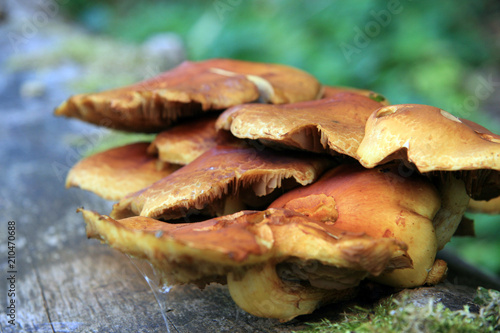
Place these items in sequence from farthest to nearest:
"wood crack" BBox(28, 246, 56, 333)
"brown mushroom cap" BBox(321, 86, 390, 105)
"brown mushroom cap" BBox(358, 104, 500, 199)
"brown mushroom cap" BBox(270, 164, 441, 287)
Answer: "brown mushroom cap" BBox(321, 86, 390, 105)
"wood crack" BBox(28, 246, 56, 333)
"brown mushroom cap" BBox(270, 164, 441, 287)
"brown mushroom cap" BBox(358, 104, 500, 199)

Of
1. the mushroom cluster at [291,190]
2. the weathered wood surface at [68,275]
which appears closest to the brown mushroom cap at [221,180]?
the mushroom cluster at [291,190]

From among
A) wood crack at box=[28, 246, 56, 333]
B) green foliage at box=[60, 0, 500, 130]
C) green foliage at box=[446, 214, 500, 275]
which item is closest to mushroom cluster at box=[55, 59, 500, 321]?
wood crack at box=[28, 246, 56, 333]

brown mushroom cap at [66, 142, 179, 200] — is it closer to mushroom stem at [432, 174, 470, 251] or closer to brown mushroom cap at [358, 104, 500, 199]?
brown mushroom cap at [358, 104, 500, 199]

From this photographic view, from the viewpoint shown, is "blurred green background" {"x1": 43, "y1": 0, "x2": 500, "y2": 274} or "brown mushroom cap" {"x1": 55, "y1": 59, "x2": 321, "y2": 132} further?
"blurred green background" {"x1": 43, "y1": 0, "x2": 500, "y2": 274}

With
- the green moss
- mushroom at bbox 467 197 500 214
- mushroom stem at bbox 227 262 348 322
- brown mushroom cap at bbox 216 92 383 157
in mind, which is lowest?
mushroom stem at bbox 227 262 348 322

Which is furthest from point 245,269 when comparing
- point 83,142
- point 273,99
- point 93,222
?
point 83,142

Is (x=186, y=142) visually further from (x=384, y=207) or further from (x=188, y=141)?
(x=384, y=207)

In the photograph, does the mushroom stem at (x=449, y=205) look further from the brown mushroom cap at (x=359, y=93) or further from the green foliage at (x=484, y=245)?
the green foliage at (x=484, y=245)
